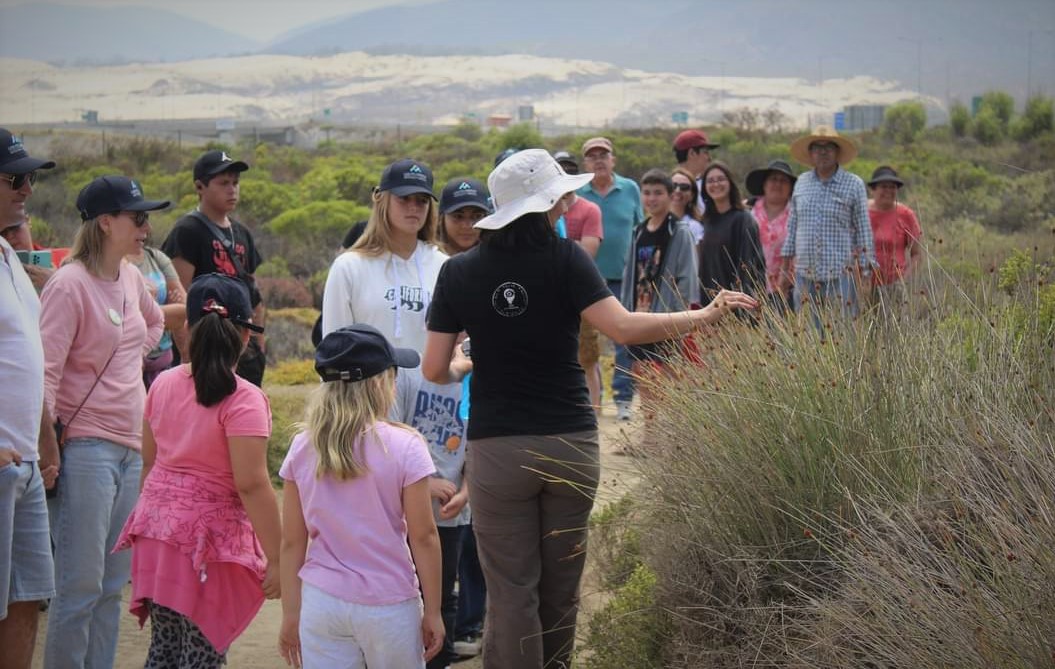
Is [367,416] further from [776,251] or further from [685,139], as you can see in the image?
[685,139]

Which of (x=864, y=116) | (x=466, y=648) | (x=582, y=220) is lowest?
(x=466, y=648)

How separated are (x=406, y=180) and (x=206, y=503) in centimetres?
153

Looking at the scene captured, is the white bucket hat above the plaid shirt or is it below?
above

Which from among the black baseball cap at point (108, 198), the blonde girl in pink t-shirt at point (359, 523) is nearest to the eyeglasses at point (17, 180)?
the black baseball cap at point (108, 198)

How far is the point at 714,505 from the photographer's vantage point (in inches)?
174

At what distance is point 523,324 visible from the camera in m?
4.24

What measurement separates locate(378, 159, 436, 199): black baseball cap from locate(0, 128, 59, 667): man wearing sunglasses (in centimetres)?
132

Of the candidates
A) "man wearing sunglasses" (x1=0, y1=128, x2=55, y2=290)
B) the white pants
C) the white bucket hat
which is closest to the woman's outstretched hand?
the white bucket hat

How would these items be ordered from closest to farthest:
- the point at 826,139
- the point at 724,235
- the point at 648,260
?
the point at 648,260 < the point at 724,235 < the point at 826,139

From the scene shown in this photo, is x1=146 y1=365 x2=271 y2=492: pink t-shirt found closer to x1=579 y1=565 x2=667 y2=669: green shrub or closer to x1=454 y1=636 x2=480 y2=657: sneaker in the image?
x1=579 y1=565 x2=667 y2=669: green shrub

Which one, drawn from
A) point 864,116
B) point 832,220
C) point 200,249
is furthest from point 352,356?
point 864,116

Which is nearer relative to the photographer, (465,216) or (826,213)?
(465,216)

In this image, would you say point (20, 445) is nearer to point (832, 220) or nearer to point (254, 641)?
point (254, 641)

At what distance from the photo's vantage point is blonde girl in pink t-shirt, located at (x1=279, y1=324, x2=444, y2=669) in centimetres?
386
